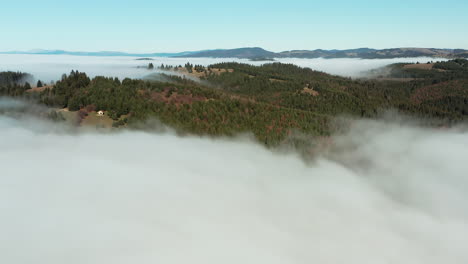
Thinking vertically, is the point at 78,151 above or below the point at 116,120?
below

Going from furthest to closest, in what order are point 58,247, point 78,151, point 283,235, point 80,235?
1. point 78,151
2. point 283,235
3. point 80,235
4. point 58,247

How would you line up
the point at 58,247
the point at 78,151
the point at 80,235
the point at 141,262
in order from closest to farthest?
the point at 58,247, the point at 80,235, the point at 141,262, the point at 78,151

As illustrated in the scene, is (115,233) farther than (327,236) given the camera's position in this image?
No

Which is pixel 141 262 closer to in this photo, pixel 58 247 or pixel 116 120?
pixel 58 247

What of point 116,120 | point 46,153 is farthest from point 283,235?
point 46,153

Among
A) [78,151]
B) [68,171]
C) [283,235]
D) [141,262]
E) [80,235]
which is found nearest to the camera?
[80,235]

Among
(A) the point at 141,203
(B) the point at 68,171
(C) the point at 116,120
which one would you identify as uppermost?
(C) the point at 116,120

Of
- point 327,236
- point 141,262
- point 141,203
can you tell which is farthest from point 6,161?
point 327,236

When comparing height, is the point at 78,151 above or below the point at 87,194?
above

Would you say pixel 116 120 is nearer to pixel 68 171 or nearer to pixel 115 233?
pixel 68 171
